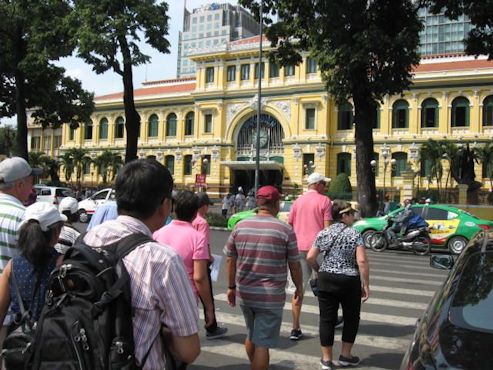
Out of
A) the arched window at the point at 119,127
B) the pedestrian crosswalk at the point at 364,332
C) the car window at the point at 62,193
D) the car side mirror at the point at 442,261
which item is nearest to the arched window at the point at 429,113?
the car window at the point at 62,193

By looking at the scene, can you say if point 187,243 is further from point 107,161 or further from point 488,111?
point 107,161

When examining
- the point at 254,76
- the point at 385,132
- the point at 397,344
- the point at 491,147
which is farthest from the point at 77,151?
the point at 397,344

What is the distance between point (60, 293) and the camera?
1.99 m

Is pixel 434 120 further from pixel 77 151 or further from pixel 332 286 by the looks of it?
pixel 332 286

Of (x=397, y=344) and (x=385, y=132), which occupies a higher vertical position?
(x=385, y=132)

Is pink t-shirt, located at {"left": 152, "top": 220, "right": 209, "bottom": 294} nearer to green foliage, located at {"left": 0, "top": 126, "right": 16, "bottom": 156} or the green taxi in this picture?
the green taxi

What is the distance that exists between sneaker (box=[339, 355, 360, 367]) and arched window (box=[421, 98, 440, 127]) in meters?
47.7

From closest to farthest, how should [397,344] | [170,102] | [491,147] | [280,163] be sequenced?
[397,344] → [491,147] → [280,163] → [170,102]

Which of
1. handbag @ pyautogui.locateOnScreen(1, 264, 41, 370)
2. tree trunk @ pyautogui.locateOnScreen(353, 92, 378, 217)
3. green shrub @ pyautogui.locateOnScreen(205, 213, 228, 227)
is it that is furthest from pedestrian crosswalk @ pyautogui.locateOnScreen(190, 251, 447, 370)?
green shrub @ pyautogui.locateOnScreen(205, 213, 228, 227)

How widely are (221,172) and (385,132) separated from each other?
1750cm

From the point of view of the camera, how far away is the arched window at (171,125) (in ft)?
209

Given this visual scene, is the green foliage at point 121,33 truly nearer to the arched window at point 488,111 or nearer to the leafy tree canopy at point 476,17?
the leafy tree canopy at point 476,17

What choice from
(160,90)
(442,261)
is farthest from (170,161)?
(442,261)

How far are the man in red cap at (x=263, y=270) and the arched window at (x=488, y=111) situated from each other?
48004 millimetres
